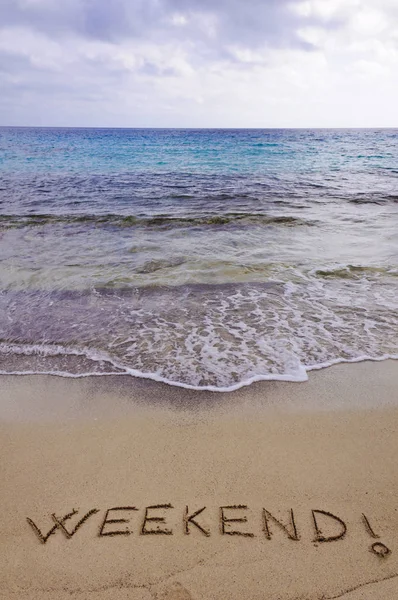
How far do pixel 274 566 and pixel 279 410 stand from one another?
140 centimetres

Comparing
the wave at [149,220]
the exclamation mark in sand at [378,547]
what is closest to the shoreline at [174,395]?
the exclamation mark in sand at [378,547]

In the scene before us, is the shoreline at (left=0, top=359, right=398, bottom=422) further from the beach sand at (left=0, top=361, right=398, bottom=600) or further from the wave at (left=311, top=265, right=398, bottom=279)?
the wave at (left=311, top=265, right=398, bottom=279)

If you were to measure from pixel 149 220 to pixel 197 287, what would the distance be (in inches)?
204

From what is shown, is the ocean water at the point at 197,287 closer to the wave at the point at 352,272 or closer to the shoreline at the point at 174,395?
the wave at the point at 352,272

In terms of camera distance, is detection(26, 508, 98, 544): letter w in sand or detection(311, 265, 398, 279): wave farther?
detection(311, 265, 398, 279): wave

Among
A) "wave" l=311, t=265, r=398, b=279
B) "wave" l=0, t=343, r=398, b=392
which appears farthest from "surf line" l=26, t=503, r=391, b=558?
"wave" l=311, t=265, r=398, b=279

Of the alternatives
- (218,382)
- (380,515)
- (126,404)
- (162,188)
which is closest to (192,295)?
(218,382)

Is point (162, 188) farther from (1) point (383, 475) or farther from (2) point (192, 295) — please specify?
(1) point (383, 475)

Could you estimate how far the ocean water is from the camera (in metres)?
4.32

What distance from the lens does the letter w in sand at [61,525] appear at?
2341 millimetres

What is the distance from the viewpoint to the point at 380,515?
245cm

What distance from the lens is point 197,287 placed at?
6312 millimetres

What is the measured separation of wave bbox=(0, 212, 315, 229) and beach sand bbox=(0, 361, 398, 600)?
7291mm

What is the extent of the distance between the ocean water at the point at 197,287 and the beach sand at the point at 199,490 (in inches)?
18.1
